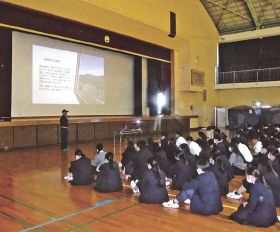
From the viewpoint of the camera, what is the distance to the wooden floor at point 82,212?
13.1 ft

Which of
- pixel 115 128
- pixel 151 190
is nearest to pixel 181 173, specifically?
pixel 151 190

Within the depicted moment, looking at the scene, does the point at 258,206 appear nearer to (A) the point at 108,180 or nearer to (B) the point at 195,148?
(A) the point at 108,180

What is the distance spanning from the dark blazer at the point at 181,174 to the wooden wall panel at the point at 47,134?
7.22 m

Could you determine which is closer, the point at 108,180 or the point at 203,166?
the point at 203,166

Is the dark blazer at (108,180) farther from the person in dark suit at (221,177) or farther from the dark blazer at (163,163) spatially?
the person in dark suit at (221,177)

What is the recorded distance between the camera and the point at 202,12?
2050 centimetres

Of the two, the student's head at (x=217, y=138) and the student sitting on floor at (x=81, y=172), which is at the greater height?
the student's head at (x=217, y=138)

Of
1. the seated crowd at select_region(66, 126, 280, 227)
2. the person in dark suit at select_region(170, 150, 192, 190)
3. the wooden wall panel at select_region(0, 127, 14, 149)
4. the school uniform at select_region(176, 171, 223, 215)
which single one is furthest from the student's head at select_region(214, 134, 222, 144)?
the wooden wall panel at select_region(0, 127, 14, 149)

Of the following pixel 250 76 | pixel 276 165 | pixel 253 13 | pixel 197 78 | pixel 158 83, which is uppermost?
pixel 253 13

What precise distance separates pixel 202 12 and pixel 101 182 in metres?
17.4

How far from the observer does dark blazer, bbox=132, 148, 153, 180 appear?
20.2ft

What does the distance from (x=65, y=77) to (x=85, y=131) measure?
95.2 inches

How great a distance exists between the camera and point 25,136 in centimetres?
1126

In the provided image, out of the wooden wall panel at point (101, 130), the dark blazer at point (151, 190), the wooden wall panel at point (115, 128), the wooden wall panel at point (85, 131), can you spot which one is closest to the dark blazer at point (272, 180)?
the dark blazer at point (151, 190)
